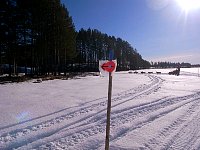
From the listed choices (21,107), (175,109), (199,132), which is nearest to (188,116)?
(175,109)

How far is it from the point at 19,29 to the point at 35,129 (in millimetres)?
27549

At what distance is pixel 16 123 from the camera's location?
816cm

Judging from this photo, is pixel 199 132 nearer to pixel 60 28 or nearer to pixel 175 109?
pixel 175 109

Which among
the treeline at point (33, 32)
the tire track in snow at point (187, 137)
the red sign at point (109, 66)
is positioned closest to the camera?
the red sign at point (109, 66)

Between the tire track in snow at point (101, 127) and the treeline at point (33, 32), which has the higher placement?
the treeline at point (33, 32)

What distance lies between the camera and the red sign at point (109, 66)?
527 centimetres

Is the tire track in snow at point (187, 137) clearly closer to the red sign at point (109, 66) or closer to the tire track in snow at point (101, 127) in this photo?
the tire track in snow at point (101, 127)

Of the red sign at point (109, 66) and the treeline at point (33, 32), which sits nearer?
the red sign at point (109, 66)

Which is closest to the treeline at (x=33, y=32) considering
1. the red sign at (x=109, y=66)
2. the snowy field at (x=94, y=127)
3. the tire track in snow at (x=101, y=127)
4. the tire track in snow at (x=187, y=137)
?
the snowy field at (x=94, y=127)

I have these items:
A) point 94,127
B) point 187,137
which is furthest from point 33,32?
point 187,137

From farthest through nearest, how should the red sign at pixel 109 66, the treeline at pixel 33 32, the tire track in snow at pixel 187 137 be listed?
the treeline at pixel 33 32 → the tire track in snow at pixel 187 137 → the red sign at pixel 109 66

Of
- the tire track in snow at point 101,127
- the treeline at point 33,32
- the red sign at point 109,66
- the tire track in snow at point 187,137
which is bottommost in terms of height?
the tire track in snow at point 187,137

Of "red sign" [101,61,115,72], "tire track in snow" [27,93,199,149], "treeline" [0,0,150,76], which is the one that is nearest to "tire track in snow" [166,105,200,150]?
"tire track in snow" [27,93,199,149]

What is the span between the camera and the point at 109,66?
5309mm
